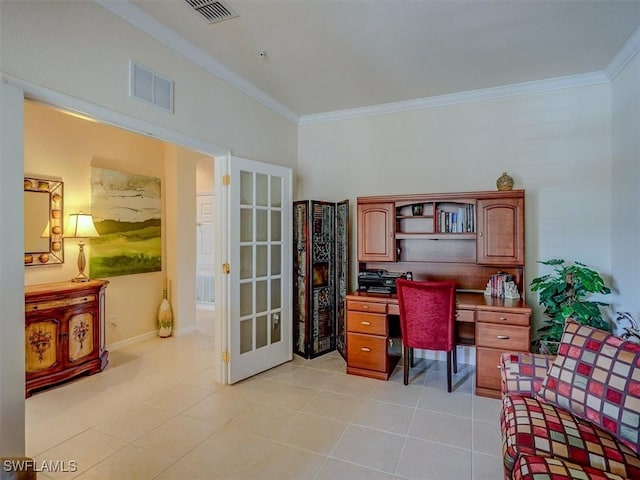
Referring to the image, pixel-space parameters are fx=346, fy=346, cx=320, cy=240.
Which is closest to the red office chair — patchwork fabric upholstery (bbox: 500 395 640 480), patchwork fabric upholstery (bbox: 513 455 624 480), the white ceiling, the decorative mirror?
patchwork fabric upholstery (bbox: 500 395 640 480)

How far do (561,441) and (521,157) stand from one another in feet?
9.25

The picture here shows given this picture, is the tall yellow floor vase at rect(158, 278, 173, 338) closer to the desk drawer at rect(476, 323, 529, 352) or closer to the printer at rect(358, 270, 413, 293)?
the printer at rect(358, 270, 413, 293)

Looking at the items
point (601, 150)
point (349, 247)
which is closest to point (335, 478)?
point (349, 247)

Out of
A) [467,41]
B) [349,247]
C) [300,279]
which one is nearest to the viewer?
[467,41]

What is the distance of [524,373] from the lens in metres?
2.05

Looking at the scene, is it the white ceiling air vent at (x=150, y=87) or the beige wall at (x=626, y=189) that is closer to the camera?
the white ceiling air vent at (x=150, y=87)

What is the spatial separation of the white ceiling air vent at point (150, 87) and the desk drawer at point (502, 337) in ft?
10.4

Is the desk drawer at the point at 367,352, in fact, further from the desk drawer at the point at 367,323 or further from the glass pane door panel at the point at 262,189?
the glass pane door panel at the point at 262,189

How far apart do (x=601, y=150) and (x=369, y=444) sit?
3350 mm

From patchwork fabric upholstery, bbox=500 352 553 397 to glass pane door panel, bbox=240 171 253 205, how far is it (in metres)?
2.53

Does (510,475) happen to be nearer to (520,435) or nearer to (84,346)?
(520,435)

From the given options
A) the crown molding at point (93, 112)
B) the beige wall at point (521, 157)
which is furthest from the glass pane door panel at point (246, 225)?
the beige wall at point (521, 157)

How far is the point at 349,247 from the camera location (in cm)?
429

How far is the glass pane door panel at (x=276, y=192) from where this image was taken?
12.2ft
